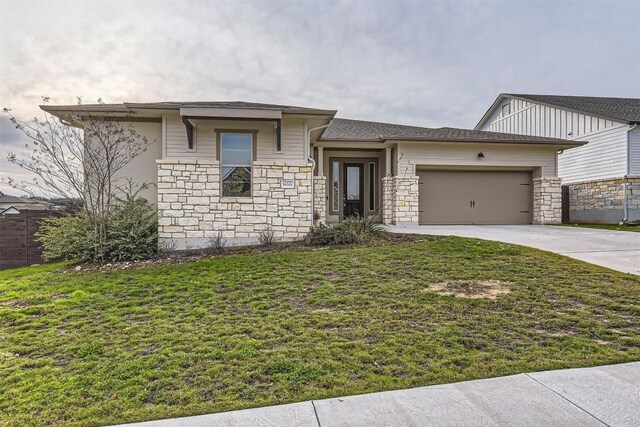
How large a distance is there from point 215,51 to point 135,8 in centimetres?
306

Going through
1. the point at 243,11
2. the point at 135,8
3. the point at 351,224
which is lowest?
the point at 351,224

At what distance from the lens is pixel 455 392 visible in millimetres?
2480

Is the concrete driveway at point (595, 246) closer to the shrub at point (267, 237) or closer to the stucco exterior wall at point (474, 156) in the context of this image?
the stucco exterior wall at point (474, 156)

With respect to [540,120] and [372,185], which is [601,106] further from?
[372,185]

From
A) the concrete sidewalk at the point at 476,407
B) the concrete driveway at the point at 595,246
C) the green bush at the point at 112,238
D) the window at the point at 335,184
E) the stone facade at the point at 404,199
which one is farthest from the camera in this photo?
the window at the point at 335,184

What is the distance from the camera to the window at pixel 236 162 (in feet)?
29.5

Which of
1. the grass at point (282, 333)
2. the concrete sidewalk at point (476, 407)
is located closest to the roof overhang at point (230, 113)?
the grass at point (282, 333)

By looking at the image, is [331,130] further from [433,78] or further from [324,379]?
[324,379]

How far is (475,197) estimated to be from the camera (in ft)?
44.4

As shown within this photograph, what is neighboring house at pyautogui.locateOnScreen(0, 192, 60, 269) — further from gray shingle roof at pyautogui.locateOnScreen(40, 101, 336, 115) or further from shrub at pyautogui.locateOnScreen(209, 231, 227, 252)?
shrub at pyautogui.locateOnScreen(209, 231, 227, 252)

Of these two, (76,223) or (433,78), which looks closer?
(76,223)

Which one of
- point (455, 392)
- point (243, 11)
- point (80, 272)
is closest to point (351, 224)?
point (80, 272)

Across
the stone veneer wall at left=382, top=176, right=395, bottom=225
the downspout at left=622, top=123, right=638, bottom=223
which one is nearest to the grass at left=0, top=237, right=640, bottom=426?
the stone veneer wall at left=382, top=176, right=395, bottom=225

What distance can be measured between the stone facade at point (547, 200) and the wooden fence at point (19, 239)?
617 inches
